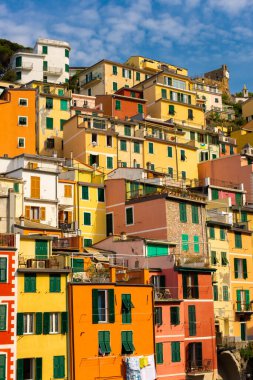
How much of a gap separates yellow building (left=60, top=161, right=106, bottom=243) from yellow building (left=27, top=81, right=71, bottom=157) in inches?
493

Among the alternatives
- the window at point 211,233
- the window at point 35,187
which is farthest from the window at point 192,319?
the window at point 35,187

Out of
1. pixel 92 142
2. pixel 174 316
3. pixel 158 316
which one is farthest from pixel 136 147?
pixel 158 316

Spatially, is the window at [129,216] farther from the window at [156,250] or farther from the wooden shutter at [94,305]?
the wooden shutter at [94,305]

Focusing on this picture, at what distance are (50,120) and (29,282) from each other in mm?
40503

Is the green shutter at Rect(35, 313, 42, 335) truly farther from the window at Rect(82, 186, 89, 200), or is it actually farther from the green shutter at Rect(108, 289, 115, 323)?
the window at Rect(82, 186, 89, 200)

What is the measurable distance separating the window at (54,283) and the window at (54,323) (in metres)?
1.48

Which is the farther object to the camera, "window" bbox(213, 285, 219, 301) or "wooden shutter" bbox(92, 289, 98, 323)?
"window" bbox(213, 285, 219, 301)

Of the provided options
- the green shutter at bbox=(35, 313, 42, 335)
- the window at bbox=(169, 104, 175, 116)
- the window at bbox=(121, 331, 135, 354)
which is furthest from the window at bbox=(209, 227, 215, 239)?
the window at bbox=(169, 104, 175, 116)

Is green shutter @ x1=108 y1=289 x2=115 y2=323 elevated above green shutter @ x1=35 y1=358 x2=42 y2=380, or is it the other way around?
green shutter @ x1=108 y1=289 x2=115 y2=323

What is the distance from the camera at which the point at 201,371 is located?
51.2 metres

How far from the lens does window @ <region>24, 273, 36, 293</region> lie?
43438 mm

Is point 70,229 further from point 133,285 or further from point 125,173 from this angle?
point 133,285

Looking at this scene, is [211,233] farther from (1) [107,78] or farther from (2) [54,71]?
(2) [54,71]

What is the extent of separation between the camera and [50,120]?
81688 millimetres
